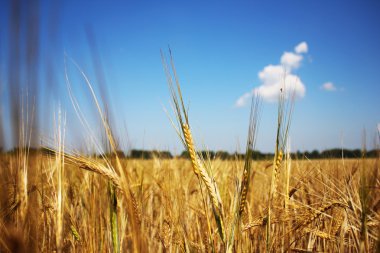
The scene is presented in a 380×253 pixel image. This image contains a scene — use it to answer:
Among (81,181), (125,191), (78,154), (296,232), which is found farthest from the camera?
(81,181)

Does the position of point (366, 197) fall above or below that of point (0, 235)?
above

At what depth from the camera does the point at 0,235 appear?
975 millimetres

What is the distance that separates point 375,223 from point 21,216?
5.12 ft

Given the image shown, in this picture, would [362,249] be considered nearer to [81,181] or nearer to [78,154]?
[78,154]

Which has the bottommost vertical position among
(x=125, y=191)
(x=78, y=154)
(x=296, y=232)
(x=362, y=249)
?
(x=296, y=232)

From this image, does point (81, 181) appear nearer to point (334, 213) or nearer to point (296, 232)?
point (296, 232)

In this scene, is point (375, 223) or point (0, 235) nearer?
point (0, 235)

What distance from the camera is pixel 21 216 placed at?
1045 millimetres

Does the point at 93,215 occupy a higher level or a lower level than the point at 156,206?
higher

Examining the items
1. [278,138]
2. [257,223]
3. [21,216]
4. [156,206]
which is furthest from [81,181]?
[278,138]

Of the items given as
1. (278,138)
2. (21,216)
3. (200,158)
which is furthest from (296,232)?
(21,216)

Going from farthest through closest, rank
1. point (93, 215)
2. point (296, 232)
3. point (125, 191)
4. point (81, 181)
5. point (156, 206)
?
point (156, 206) < point (81, 181) < point (296, 232) < point (93, 215) < point (125, 191)

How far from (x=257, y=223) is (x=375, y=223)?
0.53 m

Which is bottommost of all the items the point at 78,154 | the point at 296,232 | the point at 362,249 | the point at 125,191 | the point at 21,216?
the point at 296,232
